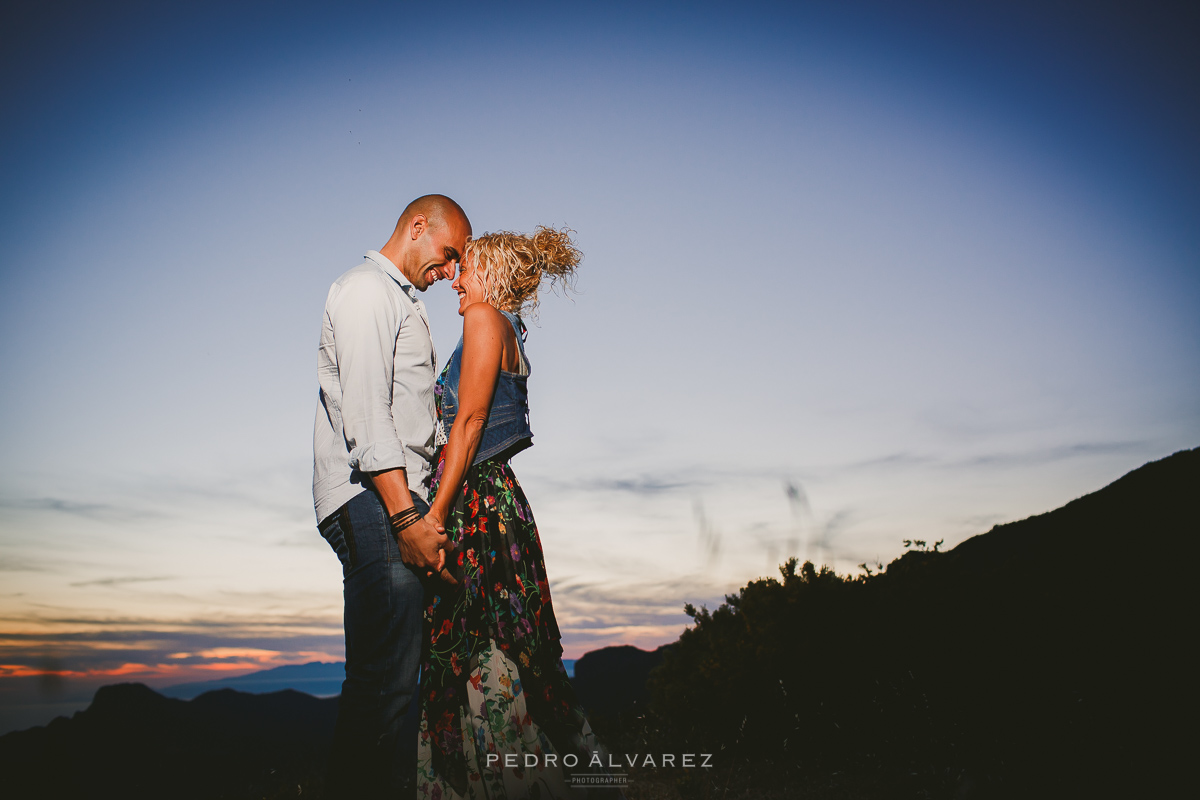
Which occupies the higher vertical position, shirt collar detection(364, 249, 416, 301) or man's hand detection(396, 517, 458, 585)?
shirt collar detection(364, 249, 416, 301)

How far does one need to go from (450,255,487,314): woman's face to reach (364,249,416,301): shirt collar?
29cm

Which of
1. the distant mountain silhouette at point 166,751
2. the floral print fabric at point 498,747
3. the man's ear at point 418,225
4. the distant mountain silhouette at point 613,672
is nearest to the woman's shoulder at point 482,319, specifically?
the man's ear at point 418,225

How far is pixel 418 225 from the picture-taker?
108 inches

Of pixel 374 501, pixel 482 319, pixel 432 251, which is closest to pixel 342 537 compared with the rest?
pixel 374 501

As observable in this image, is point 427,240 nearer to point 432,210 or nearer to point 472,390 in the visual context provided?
point 432,210

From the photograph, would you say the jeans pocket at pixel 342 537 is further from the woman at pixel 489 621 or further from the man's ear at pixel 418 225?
the man's ear at pixel 418 225

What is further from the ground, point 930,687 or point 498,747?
point 498,747

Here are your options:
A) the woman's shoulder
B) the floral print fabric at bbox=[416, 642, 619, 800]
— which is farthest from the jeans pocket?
the woman's shoulder

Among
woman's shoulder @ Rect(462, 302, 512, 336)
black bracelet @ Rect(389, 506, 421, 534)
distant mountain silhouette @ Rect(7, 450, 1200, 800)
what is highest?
woman's shoulder @ Rect(462, 302, 512, 336)

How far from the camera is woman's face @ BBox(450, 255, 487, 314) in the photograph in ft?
9.41

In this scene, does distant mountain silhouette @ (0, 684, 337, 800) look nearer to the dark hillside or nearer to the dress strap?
the dress strap

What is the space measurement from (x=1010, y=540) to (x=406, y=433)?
678 cm

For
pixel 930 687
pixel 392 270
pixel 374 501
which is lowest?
pixel 930 687

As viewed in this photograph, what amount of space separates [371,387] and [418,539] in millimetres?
556
